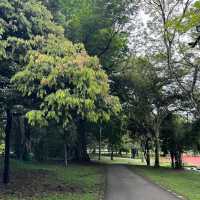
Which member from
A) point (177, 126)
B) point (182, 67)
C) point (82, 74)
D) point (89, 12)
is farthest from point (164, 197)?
point (177, 126)

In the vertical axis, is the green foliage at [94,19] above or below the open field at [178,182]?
above

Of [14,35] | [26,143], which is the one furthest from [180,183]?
[26,143]

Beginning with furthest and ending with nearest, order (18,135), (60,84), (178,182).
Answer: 1. (18,135)
2. (178,182)
3. (60,84)

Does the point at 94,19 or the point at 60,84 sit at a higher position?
the point at 94,19

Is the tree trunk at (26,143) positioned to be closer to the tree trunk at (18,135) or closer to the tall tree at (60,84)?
the tree trunk at (18,135)

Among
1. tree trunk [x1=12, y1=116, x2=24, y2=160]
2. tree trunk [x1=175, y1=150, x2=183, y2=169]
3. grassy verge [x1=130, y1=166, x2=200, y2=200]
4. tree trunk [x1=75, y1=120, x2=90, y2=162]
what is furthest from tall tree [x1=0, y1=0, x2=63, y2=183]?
tree trunk [x1=175, y1=150, x2=183, y2=169]

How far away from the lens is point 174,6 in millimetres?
21172

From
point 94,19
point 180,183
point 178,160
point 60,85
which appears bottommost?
point 180,183

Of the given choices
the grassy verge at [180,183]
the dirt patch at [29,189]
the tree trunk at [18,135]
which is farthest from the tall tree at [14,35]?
the tree trunk at [18,135]

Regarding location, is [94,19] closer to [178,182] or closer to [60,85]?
[178,182]

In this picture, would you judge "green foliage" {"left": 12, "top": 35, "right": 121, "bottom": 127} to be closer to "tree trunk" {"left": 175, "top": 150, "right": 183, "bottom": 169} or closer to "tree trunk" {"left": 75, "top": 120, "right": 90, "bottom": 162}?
A: "tree trunk" {"left": 75, "top": 120, "right": 90, "bottom": 162}

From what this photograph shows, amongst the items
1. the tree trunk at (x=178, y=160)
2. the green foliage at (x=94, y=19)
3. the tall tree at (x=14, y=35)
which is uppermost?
the green foliage at (x=94, y=19)

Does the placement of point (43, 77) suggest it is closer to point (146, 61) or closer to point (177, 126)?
point (146, 61)

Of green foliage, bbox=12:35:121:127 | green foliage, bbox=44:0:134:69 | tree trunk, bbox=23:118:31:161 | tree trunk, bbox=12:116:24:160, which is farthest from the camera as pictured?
tree trunk, bbox=12:116:24:160
